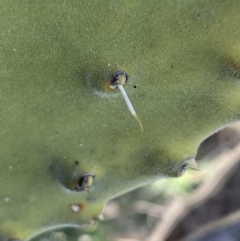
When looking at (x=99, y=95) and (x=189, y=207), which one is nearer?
(x=99, y=95)

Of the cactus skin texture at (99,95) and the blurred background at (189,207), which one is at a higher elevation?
the blurred background at (189,207)

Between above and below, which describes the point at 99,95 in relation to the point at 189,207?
below

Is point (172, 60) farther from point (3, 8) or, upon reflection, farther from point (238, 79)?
point (3, 8)

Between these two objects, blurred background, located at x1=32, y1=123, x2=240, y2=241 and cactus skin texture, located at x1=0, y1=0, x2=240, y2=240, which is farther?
blurred background, located at x1=32, y1=123, x2=240, y2=241

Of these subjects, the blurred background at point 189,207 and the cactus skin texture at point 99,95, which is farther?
the blurred background at point 189,207

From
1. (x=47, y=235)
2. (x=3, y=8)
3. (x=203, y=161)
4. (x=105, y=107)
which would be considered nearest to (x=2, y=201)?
(x=105, y=107)
